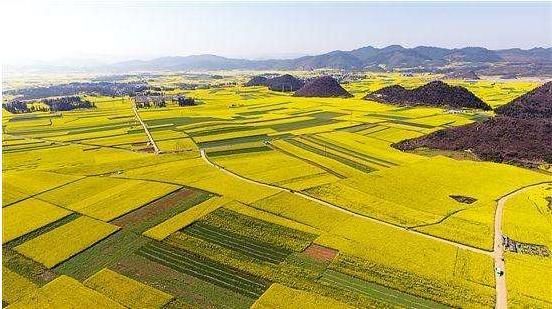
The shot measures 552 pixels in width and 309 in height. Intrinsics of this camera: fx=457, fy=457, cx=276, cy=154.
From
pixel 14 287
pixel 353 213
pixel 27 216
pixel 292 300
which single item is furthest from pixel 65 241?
pixel 353 213

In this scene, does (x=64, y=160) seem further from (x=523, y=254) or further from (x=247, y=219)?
(x=523, y=254)

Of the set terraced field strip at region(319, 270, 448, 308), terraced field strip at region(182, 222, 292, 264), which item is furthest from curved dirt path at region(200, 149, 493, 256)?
terraced field strip at region(182, 222, 292, 264)

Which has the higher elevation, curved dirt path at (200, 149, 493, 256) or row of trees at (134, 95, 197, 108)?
curved dirt path at (200, 149, 493, 256)

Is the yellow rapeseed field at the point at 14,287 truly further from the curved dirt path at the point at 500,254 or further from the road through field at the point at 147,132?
the road through field at the point at 147,132

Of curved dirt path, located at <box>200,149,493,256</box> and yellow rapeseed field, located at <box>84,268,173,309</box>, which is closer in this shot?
yellow rapeseed field, located at <box>84,268,173,309</box>

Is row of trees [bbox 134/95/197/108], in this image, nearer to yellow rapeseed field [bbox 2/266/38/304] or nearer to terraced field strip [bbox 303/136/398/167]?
terraced field strip [bbox 303/136/398/167]

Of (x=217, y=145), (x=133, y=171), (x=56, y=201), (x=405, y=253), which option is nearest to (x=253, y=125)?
(x=217, y=145)
